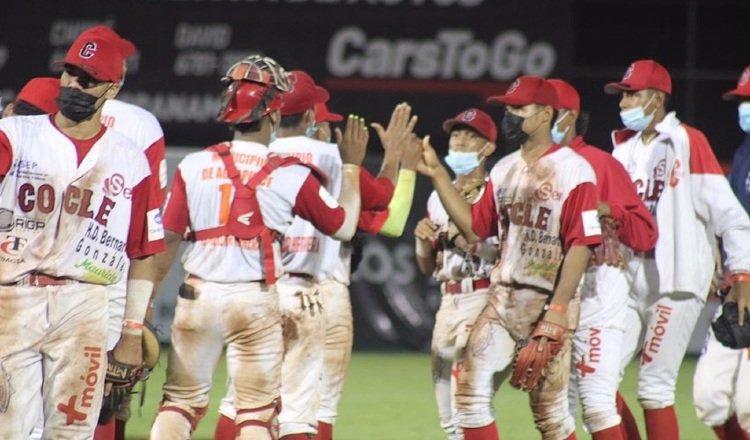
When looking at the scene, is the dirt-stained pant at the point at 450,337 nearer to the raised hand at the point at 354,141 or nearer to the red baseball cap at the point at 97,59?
the raised hand at the point at 354,141

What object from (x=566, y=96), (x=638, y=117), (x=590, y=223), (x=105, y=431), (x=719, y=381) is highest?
(x=566, y=96)

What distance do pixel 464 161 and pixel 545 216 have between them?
1711 mm

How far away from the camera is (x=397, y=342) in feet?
52.4

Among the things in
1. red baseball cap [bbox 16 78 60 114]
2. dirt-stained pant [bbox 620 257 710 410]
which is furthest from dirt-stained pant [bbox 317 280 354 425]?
red baseball cap [bbox 16 78 60 114]

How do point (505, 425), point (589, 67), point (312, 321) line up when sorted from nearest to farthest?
1. point (312, 321)
2. point (505, 425)
3. point (589, 67)

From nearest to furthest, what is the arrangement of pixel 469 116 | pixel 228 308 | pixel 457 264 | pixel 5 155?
1. pixel 5 155
2. pixel 228 308
3. pixel 457 264
4. pixel 469 116

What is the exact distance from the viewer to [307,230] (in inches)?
335

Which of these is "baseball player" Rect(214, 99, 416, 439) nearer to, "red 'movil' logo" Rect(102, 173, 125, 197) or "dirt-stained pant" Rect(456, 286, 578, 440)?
"dirt-stained pant" Rect(456, 286, 578, 440)

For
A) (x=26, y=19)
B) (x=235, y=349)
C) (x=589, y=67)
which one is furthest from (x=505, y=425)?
(x=589, y=67)

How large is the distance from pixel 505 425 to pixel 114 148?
18.0 feet

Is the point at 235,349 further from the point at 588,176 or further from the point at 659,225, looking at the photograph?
the point at 659,225

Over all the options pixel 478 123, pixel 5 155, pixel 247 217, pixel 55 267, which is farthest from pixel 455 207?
pixel 5 155

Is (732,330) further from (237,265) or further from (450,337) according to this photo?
(237,265)

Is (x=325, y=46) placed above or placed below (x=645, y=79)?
above
